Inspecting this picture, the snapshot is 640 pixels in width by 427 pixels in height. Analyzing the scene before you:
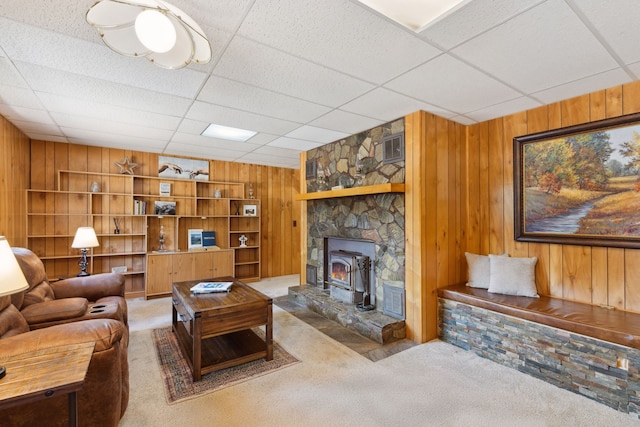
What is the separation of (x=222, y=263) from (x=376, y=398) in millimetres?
3855

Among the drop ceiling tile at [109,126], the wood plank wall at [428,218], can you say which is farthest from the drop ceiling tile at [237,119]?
the wood plank wall at [428,218]

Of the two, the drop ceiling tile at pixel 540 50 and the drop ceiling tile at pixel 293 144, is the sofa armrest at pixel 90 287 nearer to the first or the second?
the drop ceiling tile at pixel 293 144

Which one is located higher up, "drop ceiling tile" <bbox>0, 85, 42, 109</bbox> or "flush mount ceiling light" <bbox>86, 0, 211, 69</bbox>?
"drop ceiling tile" <bbox>0, 85, 42, 109</bbox>

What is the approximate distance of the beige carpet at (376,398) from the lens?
1.91 meters

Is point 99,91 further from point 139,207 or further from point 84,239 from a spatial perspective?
point 139,207

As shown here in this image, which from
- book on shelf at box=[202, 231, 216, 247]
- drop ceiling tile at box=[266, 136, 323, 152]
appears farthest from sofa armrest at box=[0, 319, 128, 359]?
book on shelf at box=[202, 231, 216, 247]

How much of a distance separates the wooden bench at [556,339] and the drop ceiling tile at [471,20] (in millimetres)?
2213

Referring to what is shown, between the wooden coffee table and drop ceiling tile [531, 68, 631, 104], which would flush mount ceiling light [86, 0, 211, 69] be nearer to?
the wooden coffee table

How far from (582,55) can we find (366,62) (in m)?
1.47

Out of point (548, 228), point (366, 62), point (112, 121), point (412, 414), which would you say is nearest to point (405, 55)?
point (366, 62)

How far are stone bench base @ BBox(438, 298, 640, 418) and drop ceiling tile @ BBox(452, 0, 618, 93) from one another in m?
2.00

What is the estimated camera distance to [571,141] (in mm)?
2736

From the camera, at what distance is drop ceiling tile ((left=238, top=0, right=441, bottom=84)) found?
1568 millimetres

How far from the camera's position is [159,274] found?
4.71 m
